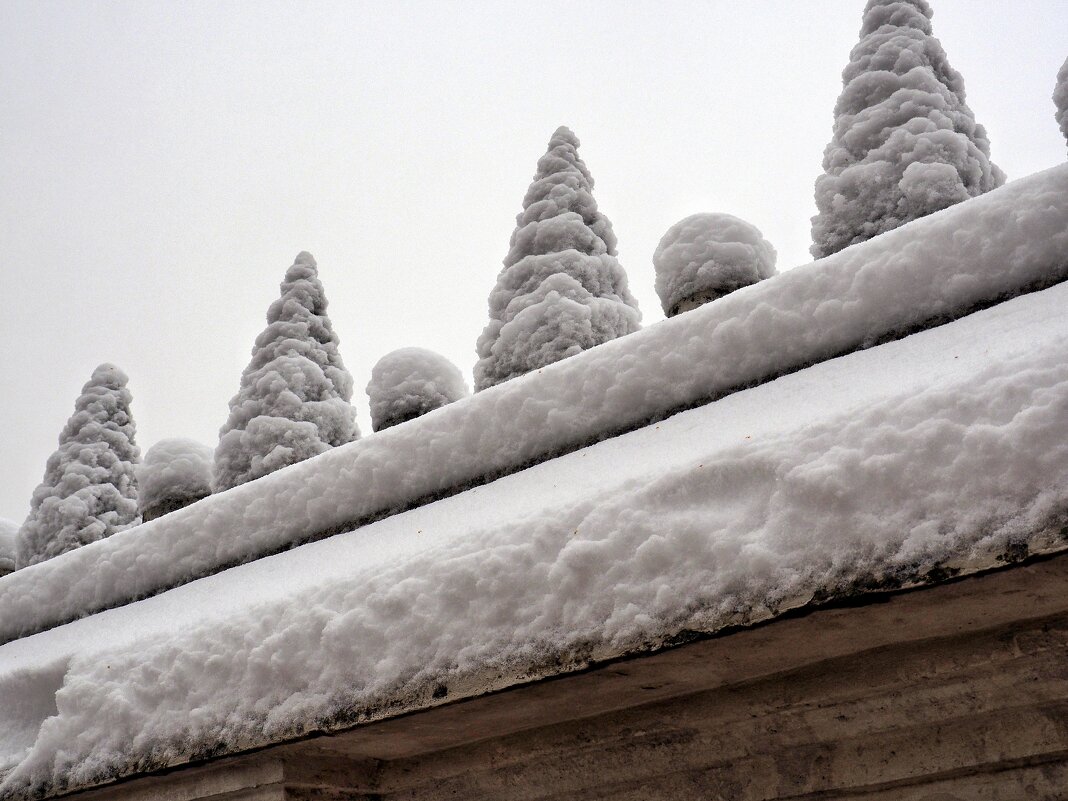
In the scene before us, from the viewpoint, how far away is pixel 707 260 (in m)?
2.85

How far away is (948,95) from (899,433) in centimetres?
303

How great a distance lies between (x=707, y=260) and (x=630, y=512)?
177cm

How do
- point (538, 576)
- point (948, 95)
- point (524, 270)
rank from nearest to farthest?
point (538, 576)
point (948, 95)
point (524, 270)

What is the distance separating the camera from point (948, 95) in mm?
3434

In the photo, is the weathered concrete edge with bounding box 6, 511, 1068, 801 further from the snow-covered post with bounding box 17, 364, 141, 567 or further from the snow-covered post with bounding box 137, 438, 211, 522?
the snow-covered post with bounding box 17, 364, 141, 567

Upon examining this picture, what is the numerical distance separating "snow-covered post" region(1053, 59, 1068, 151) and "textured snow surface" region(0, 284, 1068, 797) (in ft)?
5.43

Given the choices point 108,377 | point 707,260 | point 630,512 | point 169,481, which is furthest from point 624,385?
point 108,377

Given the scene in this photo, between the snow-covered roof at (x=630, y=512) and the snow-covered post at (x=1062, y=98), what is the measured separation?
143 cm

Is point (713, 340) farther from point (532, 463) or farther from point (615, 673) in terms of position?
point (615, 673)

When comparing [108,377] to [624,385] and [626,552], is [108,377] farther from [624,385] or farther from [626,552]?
[626,552]

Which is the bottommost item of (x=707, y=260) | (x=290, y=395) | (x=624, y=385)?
(x=624, y=385)

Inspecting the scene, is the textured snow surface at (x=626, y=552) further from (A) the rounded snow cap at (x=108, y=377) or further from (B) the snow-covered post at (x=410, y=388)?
(A) the rounded snow cap at (x=108, y=377)

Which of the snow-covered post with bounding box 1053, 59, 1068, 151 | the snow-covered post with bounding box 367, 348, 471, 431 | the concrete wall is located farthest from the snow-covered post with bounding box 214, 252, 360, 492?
the snow-covered post with bounding box 1053, 59, 1068, 151

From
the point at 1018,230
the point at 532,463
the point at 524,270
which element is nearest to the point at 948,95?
the point at 524,270
